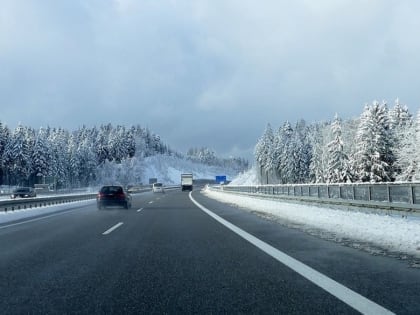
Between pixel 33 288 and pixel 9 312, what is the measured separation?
104 cm

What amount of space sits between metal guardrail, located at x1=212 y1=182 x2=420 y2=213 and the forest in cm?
4704

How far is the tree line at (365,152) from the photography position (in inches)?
2052

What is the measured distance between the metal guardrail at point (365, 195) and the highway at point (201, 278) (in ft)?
18.7

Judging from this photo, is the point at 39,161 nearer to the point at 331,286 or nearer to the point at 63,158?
the point at 63,158

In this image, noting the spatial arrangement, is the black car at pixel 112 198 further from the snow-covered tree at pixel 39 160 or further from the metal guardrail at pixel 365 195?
the snow-covered tree at pixel 39 160

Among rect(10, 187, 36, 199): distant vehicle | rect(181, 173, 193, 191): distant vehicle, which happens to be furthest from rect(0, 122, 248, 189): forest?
rect(181, 173, 193, 191): distant vehicle

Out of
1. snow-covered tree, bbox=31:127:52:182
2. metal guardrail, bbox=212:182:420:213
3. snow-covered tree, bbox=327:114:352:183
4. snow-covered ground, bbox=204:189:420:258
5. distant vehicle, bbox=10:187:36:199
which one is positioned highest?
snow-covered tree, bbox=31:127:52:182

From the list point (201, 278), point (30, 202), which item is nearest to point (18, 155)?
point (30, 202)

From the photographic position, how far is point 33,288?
5.30 metres

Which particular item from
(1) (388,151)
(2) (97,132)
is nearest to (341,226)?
(1) (388,151)

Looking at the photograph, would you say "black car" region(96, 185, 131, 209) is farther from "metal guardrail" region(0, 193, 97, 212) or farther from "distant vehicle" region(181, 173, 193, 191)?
"distant vehicle" region(181, 173, 193, 191)

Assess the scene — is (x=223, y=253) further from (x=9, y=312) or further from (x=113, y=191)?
(x=113, y=191)

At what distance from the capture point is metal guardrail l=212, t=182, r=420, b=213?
13659 millimetres

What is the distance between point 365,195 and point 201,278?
13.7 meters
